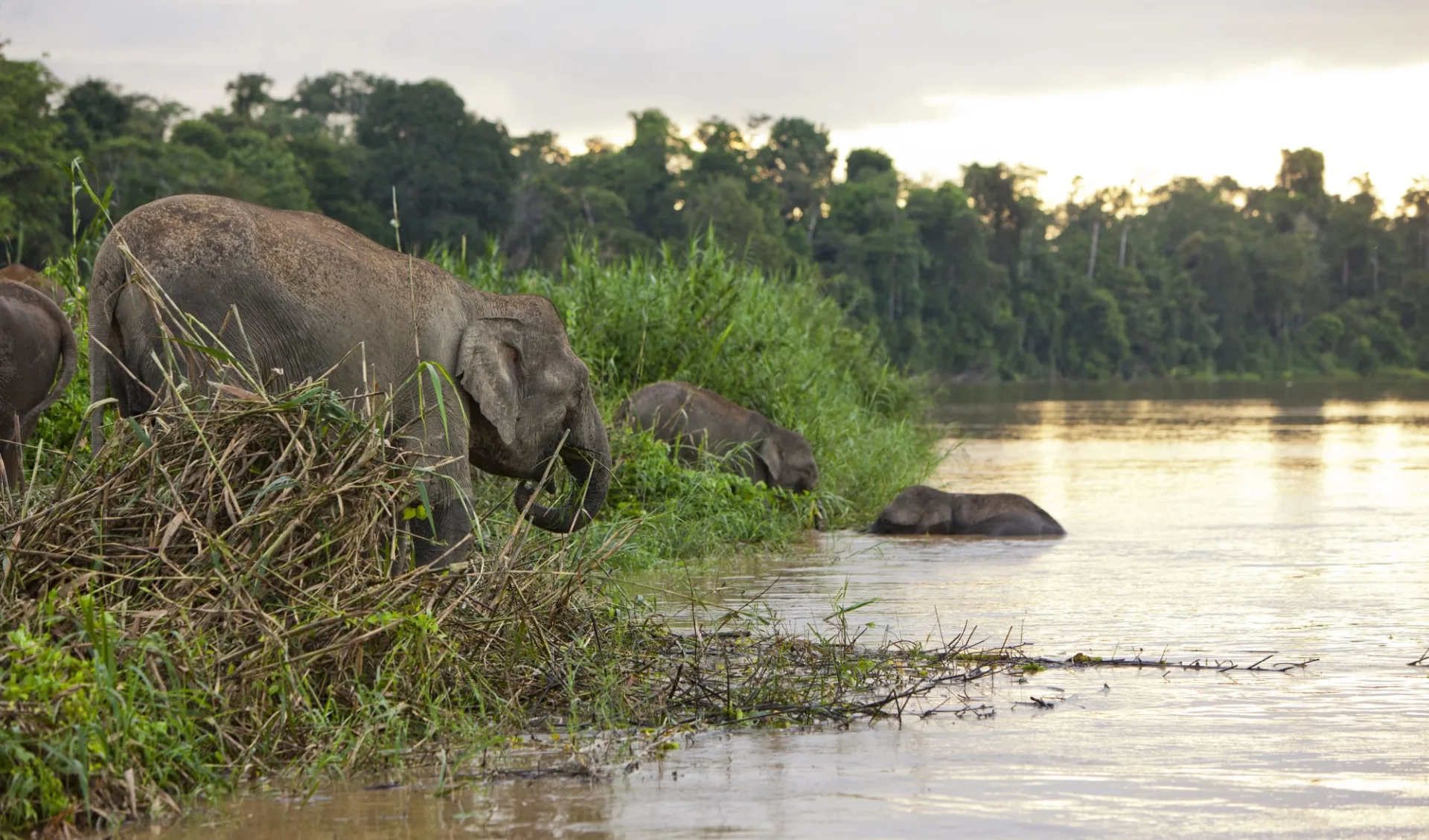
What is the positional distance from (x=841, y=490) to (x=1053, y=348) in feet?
246

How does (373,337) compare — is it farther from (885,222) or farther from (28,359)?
(885,222)

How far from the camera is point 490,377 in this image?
7180 millimetres

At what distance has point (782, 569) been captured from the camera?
10.1 m

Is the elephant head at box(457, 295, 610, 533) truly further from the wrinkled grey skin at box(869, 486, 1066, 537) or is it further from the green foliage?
the green foliage

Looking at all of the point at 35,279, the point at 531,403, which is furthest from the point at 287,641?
the point at 35,279

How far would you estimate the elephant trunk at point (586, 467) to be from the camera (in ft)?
25.4

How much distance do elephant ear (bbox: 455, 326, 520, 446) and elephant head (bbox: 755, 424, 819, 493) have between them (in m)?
5.14

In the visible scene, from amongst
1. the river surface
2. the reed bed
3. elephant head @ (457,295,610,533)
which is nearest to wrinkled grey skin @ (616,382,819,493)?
the river surface

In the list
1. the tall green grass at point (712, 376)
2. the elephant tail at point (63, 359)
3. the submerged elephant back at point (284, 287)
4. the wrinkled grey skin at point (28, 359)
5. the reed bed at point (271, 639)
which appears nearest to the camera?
the reed bed at point (271, 639)

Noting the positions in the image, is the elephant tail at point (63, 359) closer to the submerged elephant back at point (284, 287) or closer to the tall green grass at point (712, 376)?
the submerged elephant back at point (284, 287)

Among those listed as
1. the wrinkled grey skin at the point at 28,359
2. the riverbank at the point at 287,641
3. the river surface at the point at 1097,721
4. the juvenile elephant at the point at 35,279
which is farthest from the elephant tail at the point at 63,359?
the river surface at the point at 1097,721

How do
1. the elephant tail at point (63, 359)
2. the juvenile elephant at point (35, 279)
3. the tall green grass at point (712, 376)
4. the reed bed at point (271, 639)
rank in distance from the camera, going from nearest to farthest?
the reed bed at point (271, 639) → the elephant tail at point (63, 359) → the juvenile elephant at point (35, 279) → the tall green grass at point (712, 376)

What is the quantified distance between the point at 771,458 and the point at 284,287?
6.39 m

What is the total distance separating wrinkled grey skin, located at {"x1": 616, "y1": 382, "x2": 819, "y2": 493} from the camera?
471 inches
